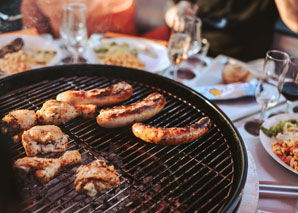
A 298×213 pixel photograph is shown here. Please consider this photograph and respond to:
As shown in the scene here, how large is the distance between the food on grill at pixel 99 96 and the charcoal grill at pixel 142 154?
0.11 metres

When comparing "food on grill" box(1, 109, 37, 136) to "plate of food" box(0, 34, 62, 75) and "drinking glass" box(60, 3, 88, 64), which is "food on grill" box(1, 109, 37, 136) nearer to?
"plate of food" box(0, 34, 62, 75)

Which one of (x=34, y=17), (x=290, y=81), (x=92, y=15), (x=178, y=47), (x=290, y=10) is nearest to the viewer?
(x=290, y=81)

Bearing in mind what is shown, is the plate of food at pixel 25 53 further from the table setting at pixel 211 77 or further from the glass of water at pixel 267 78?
the glass of water at pixel 267 78

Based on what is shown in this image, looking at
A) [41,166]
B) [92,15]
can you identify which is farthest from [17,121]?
[92,15]

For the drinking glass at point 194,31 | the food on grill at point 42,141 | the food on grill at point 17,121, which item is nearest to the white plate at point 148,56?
the drinking glass at point 194,31

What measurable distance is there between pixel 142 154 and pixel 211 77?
1.31 metres

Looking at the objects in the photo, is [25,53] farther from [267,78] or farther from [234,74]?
[267,78]

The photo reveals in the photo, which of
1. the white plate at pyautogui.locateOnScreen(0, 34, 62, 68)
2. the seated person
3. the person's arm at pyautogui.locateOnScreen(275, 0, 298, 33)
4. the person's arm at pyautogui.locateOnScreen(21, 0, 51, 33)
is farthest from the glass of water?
the person's arm at pyautogui.locateOnScreen(21, 0, 51, 33)

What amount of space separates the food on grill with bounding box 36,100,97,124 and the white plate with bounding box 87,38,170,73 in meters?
0.90

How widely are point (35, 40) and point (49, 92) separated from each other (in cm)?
98

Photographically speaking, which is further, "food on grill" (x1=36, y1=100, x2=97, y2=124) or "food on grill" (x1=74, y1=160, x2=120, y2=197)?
"food on grill" (x1=36, y1=100, x2=97, y2=124)

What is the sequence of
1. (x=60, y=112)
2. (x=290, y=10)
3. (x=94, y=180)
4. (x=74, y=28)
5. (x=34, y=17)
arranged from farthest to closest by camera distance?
(x=34, y=17) < (x=290, y=10) < (x=74, y=28) < (x=60, y=112) < (x=94, y=180)

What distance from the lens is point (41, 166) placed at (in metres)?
1.28

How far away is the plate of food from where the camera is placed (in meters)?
2.23
